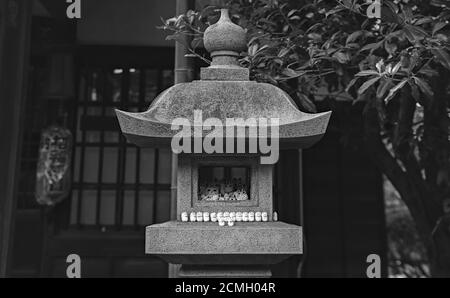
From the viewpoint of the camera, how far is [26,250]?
24.8ft

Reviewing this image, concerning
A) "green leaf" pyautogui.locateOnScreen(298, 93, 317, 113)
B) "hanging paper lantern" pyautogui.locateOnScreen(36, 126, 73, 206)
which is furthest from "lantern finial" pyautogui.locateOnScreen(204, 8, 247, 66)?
"hanging paper lantern" pyautogui.locateOnScreen(36, 126, 73, 206)

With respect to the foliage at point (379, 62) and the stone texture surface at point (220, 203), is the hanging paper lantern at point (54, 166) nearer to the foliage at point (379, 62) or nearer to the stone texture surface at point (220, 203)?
the foliage at point (379, 62)

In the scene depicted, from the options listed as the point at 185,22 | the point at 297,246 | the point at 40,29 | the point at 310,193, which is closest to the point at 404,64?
the point at 297,246

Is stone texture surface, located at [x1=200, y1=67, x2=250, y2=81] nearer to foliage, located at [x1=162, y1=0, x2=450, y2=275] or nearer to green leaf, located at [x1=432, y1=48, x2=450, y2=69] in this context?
foliage, located at [x1=162, y1=0, x2=450, y2=275]

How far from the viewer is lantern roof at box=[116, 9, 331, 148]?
11.1ft

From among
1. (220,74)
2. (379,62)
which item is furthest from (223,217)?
(379,62)

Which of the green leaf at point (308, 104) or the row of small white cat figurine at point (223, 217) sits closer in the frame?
the row of small white cat figurine at point (223, 217)

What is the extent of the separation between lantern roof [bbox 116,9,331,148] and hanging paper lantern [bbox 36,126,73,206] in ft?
14.1

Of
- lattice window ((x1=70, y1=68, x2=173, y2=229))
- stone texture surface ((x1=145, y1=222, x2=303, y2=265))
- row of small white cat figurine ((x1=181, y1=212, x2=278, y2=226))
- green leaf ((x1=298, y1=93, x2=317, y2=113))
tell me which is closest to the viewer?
stone texture surface ((x1=145, y1=222, x2=303, y2=265))

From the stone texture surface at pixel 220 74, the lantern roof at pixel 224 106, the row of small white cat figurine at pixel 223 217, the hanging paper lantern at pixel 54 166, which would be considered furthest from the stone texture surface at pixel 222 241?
the hanging paper lantern at pixel 54 166

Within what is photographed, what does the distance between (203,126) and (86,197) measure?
516 centimetres

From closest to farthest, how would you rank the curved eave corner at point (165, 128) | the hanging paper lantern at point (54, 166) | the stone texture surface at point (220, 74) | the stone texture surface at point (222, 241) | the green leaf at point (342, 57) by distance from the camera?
the curved eave corner at point (165, 128), the stone texture surface at point (222, 241), the stone texture surface at point (220, 74), the green leaf at point (342, 57), the hanging paper lantern at point (54, 166)

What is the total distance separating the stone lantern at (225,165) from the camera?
3391 mm

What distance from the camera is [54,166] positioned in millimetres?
7309
